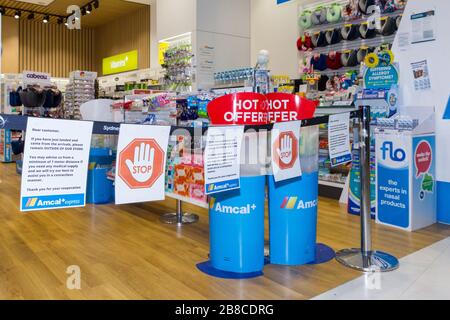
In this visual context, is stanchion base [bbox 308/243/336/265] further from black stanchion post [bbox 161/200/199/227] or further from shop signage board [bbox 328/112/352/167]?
black stanchion post [bbox 161/200/199/227]

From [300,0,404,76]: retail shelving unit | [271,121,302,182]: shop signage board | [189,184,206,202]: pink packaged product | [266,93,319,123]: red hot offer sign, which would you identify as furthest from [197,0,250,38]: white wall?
[271,121,302,182]: shop signage board

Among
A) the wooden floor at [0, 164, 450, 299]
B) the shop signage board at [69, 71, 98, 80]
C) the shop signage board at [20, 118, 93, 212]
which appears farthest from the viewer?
the shop signage board at [69, 71, 98, 80]

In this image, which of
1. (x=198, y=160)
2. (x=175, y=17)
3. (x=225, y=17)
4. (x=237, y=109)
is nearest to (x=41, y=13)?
(x=175, y=17)

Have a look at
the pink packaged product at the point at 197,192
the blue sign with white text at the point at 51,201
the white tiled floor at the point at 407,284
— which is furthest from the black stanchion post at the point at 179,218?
the blue sign with white text at the point at 51,201

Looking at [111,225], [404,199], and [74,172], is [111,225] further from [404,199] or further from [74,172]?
[404,199]

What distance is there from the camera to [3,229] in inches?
146

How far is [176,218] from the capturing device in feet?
13.0

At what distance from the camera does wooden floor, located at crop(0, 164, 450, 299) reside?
233cm

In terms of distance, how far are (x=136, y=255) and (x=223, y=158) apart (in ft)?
3.81

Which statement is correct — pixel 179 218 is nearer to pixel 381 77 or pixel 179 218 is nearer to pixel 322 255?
pixel 322 255

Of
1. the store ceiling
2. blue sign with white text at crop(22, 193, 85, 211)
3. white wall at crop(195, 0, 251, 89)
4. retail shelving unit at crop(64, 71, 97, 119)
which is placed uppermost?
the store ceiling

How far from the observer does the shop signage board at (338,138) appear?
2668 mm

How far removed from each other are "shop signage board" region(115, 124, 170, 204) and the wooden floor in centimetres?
59

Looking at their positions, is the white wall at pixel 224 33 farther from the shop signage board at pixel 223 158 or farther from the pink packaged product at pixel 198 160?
the shop signage board at pixel 223 158
